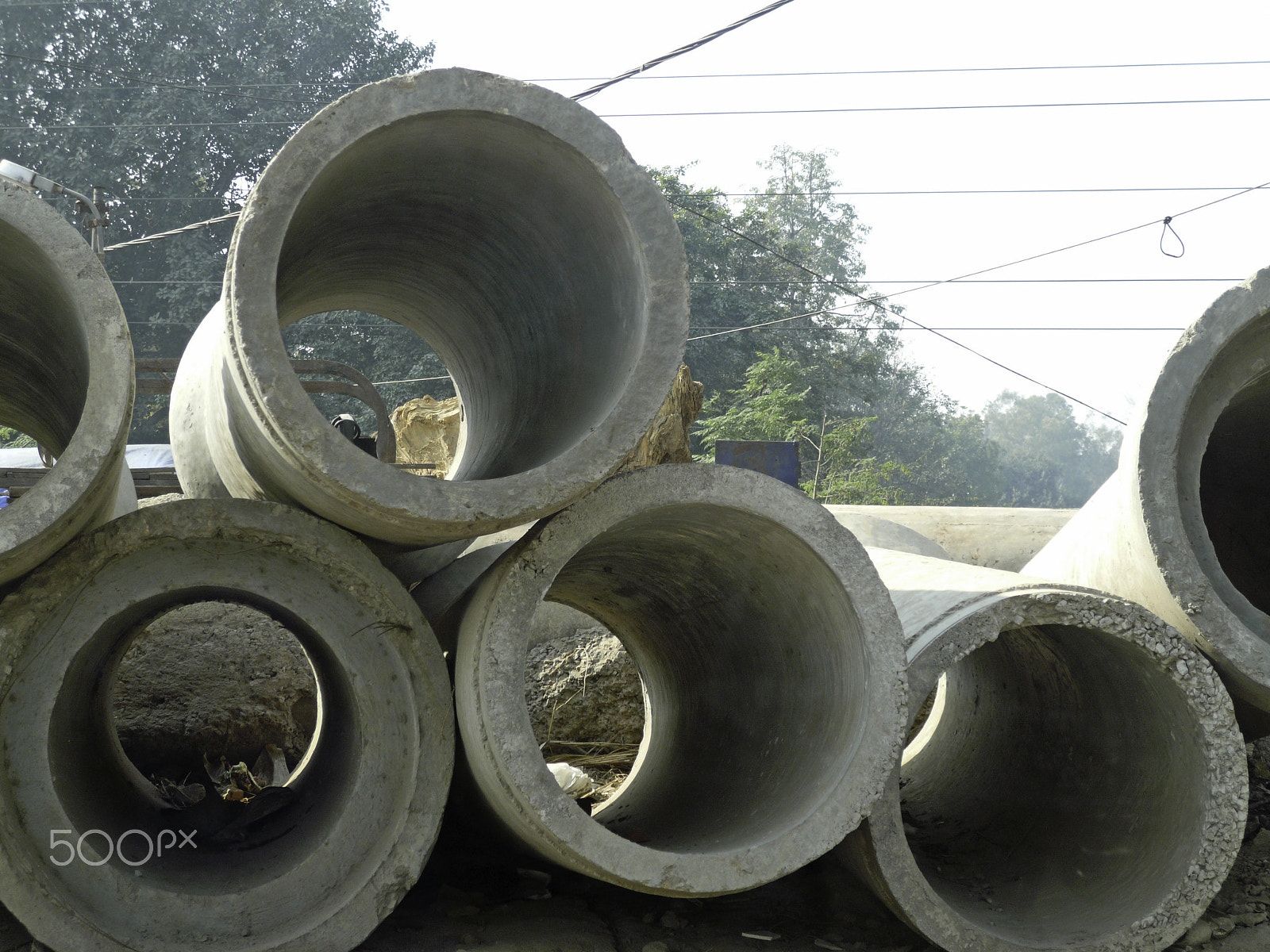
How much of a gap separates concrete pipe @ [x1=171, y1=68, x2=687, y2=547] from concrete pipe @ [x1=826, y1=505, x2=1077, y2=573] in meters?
4.09

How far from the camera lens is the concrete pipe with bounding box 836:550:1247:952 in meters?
2.73

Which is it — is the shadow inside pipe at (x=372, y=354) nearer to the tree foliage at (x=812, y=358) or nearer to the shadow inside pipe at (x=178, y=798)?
the tree foliage at (x=812, y=358)

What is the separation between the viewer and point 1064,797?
3490mm

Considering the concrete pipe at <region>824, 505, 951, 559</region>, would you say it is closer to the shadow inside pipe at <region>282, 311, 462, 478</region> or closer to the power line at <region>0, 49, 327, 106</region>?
the shadow inside pipe at <region>282, 311, 462, 478</region>

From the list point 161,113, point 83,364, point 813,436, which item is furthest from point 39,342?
point 161,113

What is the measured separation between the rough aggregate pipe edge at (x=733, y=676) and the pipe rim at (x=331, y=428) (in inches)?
9.2

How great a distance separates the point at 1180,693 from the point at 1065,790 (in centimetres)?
87

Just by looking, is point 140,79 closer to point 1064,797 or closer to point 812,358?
point 812,358

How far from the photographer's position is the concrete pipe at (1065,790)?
2732 millimetres

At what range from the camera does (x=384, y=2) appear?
98.7 ft

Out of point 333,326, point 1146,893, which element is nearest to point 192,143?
point 333,326

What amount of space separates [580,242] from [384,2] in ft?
103

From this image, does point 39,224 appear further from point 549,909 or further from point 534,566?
point 549,909

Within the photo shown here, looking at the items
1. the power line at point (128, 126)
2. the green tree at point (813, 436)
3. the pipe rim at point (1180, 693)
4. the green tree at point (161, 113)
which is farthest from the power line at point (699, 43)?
the power line at point (128, 126)
